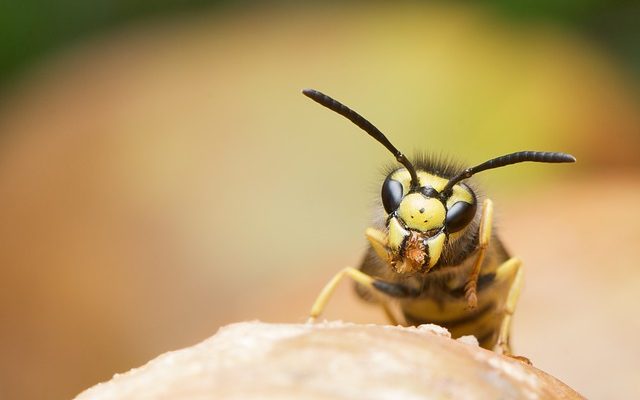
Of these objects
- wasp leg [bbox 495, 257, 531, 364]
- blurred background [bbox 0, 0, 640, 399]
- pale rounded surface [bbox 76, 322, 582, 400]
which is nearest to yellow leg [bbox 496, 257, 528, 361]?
wasp leg [bbox 495, 257, 531, 364]

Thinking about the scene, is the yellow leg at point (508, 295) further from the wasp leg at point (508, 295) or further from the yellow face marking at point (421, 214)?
the yellow face marking at point (421, 214)

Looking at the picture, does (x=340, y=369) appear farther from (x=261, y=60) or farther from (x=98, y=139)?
(x=261, y=60)

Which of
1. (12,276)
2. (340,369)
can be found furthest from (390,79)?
(340,369)

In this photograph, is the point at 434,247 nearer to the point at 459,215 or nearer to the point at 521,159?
the point at 459,215

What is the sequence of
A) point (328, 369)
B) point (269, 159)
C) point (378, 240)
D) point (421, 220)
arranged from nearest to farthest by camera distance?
point (328, 369), point (421, 220), point (378, 240), point (269, 159)

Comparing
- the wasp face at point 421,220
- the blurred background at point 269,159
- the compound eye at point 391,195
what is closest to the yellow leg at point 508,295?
the wasp face at point 421,220

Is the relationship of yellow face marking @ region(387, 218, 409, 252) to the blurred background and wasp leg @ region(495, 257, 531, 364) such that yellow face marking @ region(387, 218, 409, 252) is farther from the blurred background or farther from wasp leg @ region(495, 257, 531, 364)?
the blurred background

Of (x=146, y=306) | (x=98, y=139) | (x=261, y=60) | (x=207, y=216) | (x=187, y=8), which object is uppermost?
(x=187, y=8)

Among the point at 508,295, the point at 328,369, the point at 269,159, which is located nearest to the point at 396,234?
the point at 508,295
